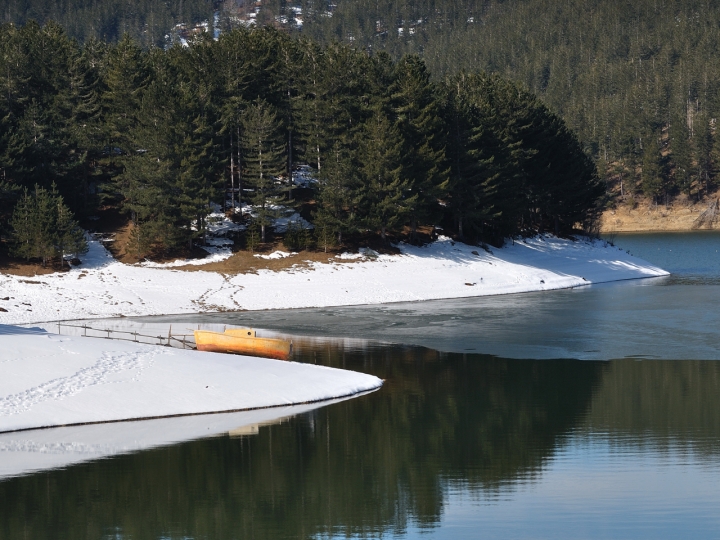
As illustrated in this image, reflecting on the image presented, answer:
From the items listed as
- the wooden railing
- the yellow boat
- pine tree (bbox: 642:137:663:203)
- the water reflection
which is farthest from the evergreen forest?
pine tree (bbox: 642:137:663:203)

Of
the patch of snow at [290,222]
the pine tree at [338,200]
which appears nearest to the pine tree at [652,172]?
the patch of snow at [290,222]

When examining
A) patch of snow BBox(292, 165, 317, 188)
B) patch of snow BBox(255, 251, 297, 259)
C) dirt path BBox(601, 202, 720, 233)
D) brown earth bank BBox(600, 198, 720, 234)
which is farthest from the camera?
dirt path BBox(601, 202, 720, 233)

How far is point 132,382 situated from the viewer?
1289 inches

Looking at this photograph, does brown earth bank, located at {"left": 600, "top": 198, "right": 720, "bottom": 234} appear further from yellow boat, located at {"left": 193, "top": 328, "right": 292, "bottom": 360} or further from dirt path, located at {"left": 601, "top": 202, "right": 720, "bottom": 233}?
yellow boat, located at {"left": 193, "top": 328, "right": 292, "bottom": 360}

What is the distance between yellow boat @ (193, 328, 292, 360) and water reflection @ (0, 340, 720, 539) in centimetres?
502

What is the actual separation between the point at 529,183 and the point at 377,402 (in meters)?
63.5

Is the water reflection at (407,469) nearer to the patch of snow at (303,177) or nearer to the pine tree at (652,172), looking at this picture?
the patch of snow at (303,177)

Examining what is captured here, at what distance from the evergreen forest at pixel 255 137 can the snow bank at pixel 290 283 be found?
362 centimetres

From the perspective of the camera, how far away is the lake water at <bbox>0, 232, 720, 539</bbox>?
21.2 metres

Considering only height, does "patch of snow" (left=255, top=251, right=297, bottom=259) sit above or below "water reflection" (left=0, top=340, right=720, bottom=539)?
above

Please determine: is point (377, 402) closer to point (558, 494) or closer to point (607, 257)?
point (558, 494)

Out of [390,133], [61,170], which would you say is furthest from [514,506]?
[61,170]

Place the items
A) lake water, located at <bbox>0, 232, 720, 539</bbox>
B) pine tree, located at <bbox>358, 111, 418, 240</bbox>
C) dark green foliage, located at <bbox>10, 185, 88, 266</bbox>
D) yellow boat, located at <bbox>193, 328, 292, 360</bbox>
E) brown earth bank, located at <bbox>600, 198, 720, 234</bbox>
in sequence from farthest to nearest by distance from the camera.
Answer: brown earth bank, located at <bbox>600, 198, 720, 234</bbox> → pine tree, located at <bbox>358, 111, 418, 240</bbox> → dark green foliage, located at <bbox>10, 185, 88, 266</bbox> → yellow boat, located at <bbox>193, 328, 292, 360</bbox> → lake water, located at <bbox>0, 232, 720, 539</bbox>

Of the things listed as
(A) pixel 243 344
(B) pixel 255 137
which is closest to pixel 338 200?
(B) pixel 255 137
